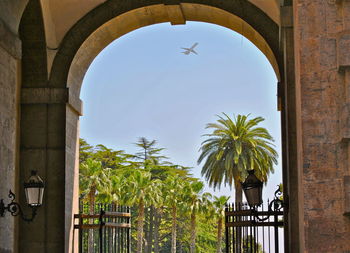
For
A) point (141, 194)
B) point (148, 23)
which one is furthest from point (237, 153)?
point (148, 23)

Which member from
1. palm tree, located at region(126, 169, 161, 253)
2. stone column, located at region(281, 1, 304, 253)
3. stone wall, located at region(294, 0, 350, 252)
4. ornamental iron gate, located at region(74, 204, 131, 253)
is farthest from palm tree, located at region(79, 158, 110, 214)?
stone wall, located at region(294, 0, 350, 252)

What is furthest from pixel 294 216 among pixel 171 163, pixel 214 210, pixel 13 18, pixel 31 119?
pixel 171 163

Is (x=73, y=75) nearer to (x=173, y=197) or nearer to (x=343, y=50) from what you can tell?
(x=343, y=50)

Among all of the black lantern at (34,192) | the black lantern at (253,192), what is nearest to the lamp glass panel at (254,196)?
the black lantern at (253,192)

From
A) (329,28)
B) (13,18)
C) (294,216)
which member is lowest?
(294,216)

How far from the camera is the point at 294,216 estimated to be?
1236cm

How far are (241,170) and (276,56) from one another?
40.8 metres

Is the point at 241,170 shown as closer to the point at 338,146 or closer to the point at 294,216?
the point at 294,216

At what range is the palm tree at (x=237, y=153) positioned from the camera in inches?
2264

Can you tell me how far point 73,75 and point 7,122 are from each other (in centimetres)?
598

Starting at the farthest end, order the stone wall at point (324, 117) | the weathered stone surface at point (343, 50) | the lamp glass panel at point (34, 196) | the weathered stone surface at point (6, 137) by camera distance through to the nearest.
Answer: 1. the lamp glass panel at point (34, 196)
2. the weathered stone surface at point (6, 137)
3. the weathered stone surface at point (343, 50)
4. the stone wall at point (324, 117)

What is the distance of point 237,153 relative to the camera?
58.1m

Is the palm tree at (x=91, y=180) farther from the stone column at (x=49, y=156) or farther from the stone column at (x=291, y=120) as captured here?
the stone column at (x=291, y=120)

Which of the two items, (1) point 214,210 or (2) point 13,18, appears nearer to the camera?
(2) point 13,18
